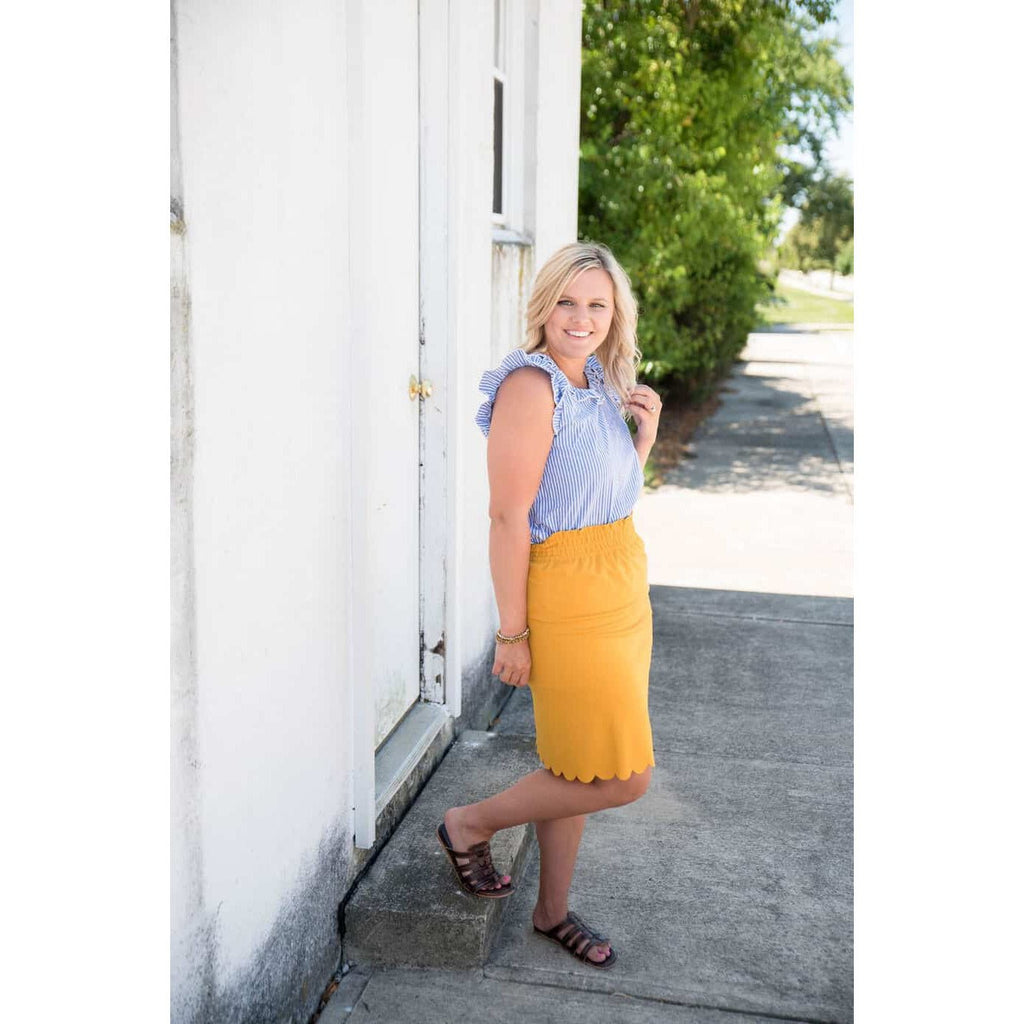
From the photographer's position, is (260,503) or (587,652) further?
(587,652)

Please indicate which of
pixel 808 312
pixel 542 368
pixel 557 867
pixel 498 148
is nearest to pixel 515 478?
pixel 542 368

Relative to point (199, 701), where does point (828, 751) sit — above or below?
below

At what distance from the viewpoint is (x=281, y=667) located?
2.73m

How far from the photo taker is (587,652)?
2.93 metres

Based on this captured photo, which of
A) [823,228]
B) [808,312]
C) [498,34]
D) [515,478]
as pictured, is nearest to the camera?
[515,478]

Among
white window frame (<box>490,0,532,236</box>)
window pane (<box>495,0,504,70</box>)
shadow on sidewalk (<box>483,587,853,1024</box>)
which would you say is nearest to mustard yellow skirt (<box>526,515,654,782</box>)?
shadow on sidewalk (<box>483,587,853,1024</box>)

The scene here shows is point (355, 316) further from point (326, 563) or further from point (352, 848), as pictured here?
point (352, 848)

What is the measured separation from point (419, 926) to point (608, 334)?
64.9 inches

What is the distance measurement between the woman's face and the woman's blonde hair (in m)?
0.02

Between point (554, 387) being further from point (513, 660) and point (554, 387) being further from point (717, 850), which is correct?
point (717, 850)

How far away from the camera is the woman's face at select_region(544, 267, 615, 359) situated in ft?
9.82

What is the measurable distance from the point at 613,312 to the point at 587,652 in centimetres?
88

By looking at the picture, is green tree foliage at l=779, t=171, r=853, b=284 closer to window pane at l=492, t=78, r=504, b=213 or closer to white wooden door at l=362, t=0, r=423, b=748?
window pane at l=492, t=78, r=504, b=213

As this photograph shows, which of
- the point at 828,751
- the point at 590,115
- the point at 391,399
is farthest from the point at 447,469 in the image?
the point at 590,115
